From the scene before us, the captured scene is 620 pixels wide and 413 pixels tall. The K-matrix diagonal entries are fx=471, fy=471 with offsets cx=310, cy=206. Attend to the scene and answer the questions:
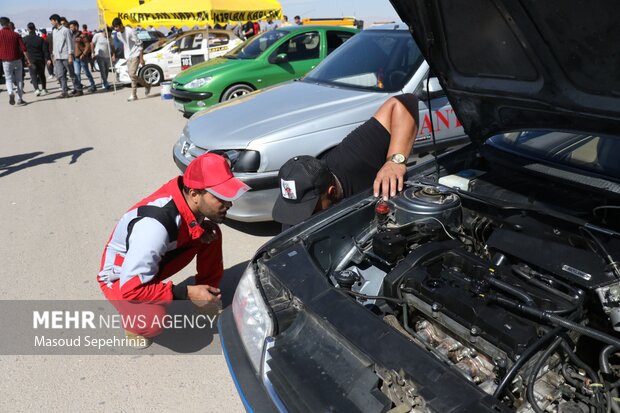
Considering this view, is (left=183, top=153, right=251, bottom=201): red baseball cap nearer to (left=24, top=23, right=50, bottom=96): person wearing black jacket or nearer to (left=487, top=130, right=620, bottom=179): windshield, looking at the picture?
(left=487, top=130, right=620, bottom=179): windshield

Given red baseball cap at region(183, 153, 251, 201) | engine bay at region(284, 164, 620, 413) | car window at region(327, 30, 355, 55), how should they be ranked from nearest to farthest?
engine bay at region(284, 164, 620, 413) → red baseball cap at region(183, 153, 251, 201) → car window at region(327, 30, 355, 55)

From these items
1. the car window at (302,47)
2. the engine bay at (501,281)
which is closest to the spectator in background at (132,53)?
the car window at (302,47)

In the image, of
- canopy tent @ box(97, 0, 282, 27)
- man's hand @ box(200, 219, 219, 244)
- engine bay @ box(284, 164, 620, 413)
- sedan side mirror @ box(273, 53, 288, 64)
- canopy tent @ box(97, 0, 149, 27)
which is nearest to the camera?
engine bay @ box(284, 164, 620, 413)

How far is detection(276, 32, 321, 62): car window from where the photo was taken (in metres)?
7.74

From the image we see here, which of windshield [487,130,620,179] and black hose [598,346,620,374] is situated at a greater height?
windshield [487,130,620,179]

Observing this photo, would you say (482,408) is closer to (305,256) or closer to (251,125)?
(305,256)

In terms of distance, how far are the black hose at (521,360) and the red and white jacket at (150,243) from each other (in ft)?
5.65

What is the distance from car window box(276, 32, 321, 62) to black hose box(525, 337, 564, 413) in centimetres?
694

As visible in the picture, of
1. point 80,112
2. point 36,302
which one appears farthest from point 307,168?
point 80,112

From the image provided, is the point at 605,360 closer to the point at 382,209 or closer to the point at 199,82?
the point at 382,209

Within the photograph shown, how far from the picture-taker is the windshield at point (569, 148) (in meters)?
2.25

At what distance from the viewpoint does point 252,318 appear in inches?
74.4

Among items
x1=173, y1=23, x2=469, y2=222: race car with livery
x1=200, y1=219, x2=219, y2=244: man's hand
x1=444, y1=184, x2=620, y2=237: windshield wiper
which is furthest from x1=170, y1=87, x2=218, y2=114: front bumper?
x1=444, y1=184, x2=620, y2=237: windshield wiper

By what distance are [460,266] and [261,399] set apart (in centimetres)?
91
